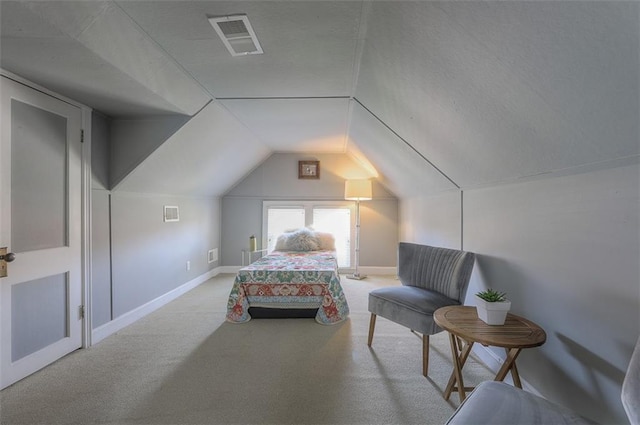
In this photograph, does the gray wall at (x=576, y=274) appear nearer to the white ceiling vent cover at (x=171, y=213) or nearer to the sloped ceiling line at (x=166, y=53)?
the sloped ceiling line at (x=166, y=53)

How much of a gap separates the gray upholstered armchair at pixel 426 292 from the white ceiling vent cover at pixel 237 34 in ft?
7.01

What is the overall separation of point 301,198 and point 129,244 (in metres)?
2.89

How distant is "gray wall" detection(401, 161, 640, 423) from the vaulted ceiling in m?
0.15

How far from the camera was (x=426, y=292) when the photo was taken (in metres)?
2.35

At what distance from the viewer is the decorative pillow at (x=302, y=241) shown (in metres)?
4.30

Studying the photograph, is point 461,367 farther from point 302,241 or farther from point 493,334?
point 302,241

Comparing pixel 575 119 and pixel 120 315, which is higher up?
pixel 575 119

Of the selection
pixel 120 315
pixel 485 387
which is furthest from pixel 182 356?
pixel 485 387

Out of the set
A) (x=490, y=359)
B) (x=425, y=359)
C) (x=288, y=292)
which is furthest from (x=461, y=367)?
(x=288, y=292)

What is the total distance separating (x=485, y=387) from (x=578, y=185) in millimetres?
1111

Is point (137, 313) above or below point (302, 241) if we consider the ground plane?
below

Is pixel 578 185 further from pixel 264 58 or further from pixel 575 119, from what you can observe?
pixel 264 58

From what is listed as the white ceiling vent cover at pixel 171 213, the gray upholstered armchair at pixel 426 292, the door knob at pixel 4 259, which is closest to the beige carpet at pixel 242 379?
the gray upholstered armchair at pixel 426 292

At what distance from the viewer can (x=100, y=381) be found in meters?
1.93
